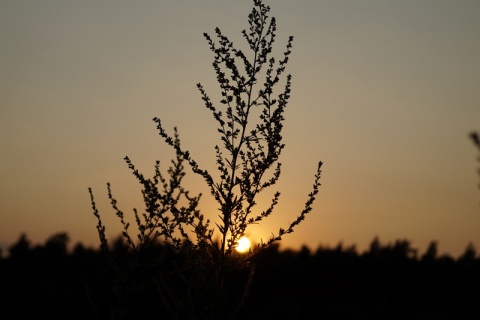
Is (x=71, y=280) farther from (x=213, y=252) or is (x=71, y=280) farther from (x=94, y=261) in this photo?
(x=213, y=252)

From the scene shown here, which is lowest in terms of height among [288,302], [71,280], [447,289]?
[447,289]

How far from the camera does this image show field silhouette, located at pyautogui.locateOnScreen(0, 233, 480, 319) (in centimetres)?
3538

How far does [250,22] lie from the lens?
9.39 metres

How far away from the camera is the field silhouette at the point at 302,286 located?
3538cm

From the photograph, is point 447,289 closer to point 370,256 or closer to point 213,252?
point 370,256

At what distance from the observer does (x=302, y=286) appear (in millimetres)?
43344

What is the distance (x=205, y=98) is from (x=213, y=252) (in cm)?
257

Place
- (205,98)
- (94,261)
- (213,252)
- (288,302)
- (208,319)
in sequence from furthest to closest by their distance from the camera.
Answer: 1. (94,261)
2. (288,302)
3. (205,98)
4. (213,252)
5. (208,319)

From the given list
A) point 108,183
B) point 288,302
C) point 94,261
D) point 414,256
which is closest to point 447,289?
point 414,256

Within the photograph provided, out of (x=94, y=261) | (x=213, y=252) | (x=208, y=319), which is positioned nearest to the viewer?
(x=208, y=319)

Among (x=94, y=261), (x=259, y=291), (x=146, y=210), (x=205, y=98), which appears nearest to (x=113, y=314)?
(x=146, y=210)

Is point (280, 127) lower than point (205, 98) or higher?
lower

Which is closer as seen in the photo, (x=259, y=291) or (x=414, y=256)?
(x=259, y=291)

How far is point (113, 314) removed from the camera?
877cm
